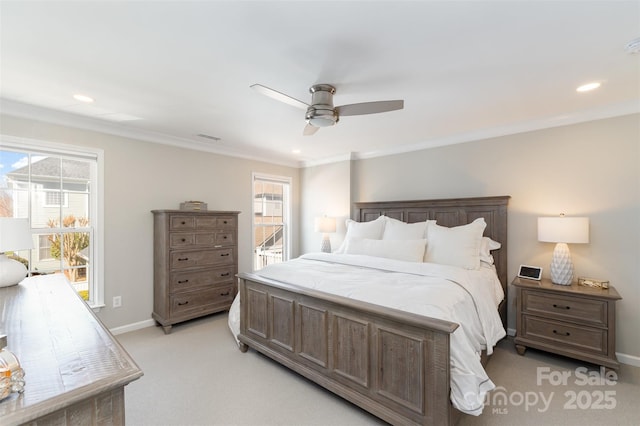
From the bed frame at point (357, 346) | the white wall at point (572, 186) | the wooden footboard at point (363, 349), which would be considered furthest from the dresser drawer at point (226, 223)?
the white wall at point (572, 186)

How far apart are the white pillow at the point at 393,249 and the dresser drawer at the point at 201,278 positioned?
5.72 ft

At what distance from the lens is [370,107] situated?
2105 mm

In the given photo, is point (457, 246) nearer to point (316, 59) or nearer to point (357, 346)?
point (357, 346)

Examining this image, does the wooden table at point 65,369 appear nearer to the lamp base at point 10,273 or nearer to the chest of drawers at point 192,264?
the lamp base at point 10,273

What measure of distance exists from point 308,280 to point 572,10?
7.98 ft

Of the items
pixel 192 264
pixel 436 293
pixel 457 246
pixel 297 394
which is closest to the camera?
pixel 436 293

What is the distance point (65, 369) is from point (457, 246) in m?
3.05

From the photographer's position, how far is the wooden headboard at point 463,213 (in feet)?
10.9

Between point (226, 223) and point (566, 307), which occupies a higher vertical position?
point (226, 223)

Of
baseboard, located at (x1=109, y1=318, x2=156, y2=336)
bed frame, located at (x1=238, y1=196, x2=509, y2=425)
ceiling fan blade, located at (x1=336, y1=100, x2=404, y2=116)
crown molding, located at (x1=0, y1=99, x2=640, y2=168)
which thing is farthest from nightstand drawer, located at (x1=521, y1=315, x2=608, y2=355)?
baseboard, located at (x1=109, y1=318, x2=156, y2=336)

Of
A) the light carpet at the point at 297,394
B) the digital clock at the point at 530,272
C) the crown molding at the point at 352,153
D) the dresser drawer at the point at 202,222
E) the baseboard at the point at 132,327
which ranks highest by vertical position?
the crown molding at the point at 352,153

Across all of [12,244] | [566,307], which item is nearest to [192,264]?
[12,244]

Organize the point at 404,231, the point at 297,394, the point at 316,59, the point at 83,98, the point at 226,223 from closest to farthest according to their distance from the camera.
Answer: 1. the point at 316,59
2. the point at 297,394
3. the point at 83,98
4. the point at 404,231
5. the point at 226,223

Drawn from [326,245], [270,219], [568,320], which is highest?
[270,219]
